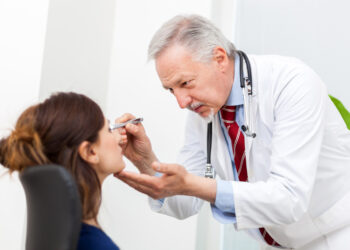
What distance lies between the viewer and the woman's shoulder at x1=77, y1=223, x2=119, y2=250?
0.99 meters

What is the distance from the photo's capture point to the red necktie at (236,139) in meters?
1.47

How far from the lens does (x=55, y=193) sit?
0.82 meters

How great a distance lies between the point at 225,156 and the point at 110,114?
41.6 inches

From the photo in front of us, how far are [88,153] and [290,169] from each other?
55cm

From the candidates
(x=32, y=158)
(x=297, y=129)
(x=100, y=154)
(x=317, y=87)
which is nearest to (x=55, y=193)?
(x=32, y=158)

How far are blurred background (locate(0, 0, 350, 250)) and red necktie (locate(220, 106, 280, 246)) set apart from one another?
745 mm

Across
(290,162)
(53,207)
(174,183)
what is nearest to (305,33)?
(290,162)

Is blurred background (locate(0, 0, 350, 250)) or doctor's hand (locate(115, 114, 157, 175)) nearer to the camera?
doctor's hand (locate(115, 114, 157, 175))

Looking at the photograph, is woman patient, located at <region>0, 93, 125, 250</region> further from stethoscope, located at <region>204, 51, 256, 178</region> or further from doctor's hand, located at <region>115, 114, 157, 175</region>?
stethoscope, located at <region>204, 51, 256, 178</region>

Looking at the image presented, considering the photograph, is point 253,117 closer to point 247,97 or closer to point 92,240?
point 247,97

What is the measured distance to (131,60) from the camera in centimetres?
243

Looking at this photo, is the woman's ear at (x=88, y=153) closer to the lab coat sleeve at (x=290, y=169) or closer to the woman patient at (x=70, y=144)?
the woman patient at (x=70, y=144)

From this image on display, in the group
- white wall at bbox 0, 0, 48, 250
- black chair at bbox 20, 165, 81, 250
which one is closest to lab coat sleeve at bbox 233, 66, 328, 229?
black chair at bbox 20, 165, 81, 250

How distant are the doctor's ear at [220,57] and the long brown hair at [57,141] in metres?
0.47
